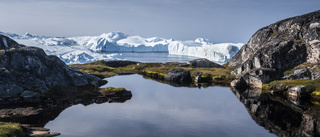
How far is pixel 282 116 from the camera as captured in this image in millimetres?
39594

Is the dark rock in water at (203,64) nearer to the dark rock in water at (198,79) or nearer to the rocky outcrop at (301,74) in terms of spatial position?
the dark rock in water at (198,79)

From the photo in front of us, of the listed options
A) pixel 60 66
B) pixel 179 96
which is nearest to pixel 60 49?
pixel 60 66

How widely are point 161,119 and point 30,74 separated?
2628cm

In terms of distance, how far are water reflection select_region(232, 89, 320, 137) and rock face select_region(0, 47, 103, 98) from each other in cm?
3568

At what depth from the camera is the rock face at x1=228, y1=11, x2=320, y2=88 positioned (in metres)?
68.0

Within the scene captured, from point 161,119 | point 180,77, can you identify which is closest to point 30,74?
point 161,119

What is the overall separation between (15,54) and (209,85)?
157ft

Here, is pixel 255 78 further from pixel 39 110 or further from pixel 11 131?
pixel 11 131

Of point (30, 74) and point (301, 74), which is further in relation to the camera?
point (301, 74)

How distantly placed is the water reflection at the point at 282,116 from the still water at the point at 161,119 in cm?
166

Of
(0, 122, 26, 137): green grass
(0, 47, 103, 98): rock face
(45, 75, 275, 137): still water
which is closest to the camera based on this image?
(0, 122, 26, 137): green grass

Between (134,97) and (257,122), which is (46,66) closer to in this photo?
(134,97)

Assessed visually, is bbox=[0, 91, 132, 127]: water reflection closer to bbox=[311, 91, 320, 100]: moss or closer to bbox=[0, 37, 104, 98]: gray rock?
bbox=[0, 37, 104, 98]: gray rock

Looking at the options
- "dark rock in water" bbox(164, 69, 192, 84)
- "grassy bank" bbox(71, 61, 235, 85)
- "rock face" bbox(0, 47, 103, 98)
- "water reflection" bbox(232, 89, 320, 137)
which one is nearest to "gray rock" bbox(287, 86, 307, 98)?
"water reflection" bbox(232, 89, 320, 137)
